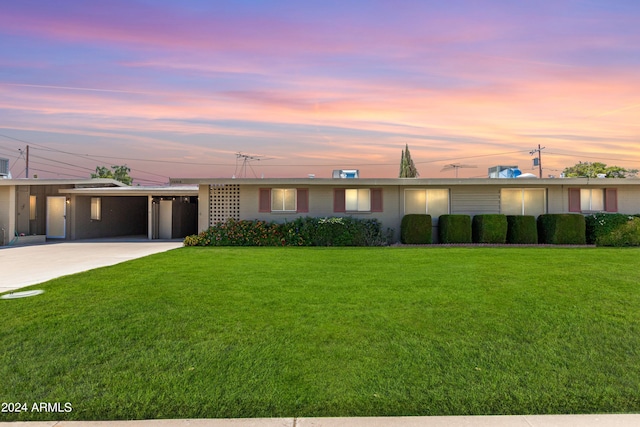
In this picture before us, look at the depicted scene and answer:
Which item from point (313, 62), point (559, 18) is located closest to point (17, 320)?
point (313, 62)

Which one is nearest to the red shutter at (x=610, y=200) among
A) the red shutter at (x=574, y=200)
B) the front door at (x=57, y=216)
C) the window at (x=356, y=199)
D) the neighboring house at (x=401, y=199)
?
the neighboring house at (x=401, y=199)

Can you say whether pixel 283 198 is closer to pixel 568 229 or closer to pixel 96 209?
pixel 96 209

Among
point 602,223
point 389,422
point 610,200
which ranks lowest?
point 389,422

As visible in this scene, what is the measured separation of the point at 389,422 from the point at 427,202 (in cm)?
1425

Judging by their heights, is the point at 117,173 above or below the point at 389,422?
above

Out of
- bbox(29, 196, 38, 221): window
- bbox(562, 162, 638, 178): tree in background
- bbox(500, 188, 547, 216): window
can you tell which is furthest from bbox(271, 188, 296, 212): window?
bbox(562, 162, 638, 178): tree in background

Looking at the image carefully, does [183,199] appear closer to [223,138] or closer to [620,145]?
[223,138]

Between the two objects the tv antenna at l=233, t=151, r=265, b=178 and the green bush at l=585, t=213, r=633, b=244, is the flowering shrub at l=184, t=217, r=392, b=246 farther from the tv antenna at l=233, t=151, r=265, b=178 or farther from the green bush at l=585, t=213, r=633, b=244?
the tv antenna at l=233, t=151, r=265, b=178

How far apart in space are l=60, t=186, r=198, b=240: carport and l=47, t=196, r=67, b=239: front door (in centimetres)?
7

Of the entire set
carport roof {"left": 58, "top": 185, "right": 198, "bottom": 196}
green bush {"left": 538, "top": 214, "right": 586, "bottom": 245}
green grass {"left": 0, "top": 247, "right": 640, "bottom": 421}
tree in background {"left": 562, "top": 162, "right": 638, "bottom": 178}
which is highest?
tree in background {"left": 562, "top": 162, "right": 638, "bottom": 178}

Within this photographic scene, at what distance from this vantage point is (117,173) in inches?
2440

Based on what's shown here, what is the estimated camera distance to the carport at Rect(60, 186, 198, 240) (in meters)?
18.2

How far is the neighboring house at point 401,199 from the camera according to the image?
16.3 meters

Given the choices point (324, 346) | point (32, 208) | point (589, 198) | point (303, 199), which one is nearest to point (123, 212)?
point (32, 208)
